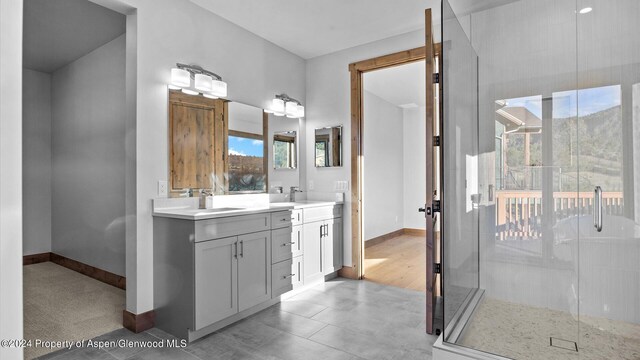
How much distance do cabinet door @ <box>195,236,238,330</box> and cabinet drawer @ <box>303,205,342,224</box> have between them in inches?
38.3

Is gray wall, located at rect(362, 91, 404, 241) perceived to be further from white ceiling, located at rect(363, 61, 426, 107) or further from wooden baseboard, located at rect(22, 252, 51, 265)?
wooden baseboard, located at rect(22, 252, 51, 265)

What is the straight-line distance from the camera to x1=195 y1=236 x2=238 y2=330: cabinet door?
224cm

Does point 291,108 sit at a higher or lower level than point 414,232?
higher

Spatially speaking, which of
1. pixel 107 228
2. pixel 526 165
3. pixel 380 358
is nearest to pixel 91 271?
pixel 107 228

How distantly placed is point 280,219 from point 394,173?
13.0ft

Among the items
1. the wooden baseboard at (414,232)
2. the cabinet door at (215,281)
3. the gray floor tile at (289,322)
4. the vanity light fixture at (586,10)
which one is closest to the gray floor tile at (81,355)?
the cabinet door at (215,281)

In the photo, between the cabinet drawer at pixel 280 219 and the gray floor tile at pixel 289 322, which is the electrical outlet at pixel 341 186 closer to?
the cabinet drawer at pixel 280 219

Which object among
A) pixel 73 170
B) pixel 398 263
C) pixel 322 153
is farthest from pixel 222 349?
pixel 73 170

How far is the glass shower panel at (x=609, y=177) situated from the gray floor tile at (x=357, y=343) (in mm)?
1049

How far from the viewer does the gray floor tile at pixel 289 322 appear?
2.41 m

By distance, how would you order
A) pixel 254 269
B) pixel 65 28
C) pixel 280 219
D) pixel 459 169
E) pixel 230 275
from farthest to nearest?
1. pixel 65 28
2. pixel 280 219
3. pixel 254 269
4. pixel 230 275
5. pixel 459 169

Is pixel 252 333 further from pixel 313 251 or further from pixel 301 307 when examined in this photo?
pixel 313 251

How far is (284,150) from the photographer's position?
3879 millimetres

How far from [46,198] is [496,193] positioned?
18.2 feet
